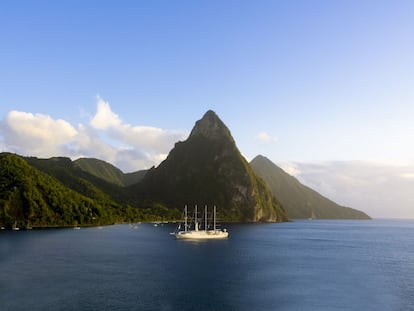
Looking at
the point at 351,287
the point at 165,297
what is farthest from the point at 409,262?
the point at 165,297

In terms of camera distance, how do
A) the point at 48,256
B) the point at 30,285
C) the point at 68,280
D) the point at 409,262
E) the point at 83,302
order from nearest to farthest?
the point at 83,302 < the point at 30,285 < the point at 68,280 < the point at 48,256 < the point at 409,262

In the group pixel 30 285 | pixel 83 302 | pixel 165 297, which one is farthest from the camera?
pixel 30 285

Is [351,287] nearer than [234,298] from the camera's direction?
No

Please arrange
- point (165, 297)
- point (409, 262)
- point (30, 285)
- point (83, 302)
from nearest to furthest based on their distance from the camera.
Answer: point (83, 302) < point (165, 297) < point (30, 285) < point (409, 262)

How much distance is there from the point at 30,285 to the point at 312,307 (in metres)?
53.9

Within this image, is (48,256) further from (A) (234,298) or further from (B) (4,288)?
(A) (234,298)

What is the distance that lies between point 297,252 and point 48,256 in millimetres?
89040

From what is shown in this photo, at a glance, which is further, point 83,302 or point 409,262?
point 409,262

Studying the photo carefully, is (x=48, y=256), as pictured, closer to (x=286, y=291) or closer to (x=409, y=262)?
(x=286, y=291)

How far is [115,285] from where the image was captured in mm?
84125

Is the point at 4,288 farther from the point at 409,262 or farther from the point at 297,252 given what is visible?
the point at 409,262

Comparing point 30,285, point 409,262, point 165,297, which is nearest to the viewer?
point 165,297

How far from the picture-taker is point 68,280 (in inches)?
3462

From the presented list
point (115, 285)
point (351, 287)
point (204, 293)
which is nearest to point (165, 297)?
point (204, 293)
